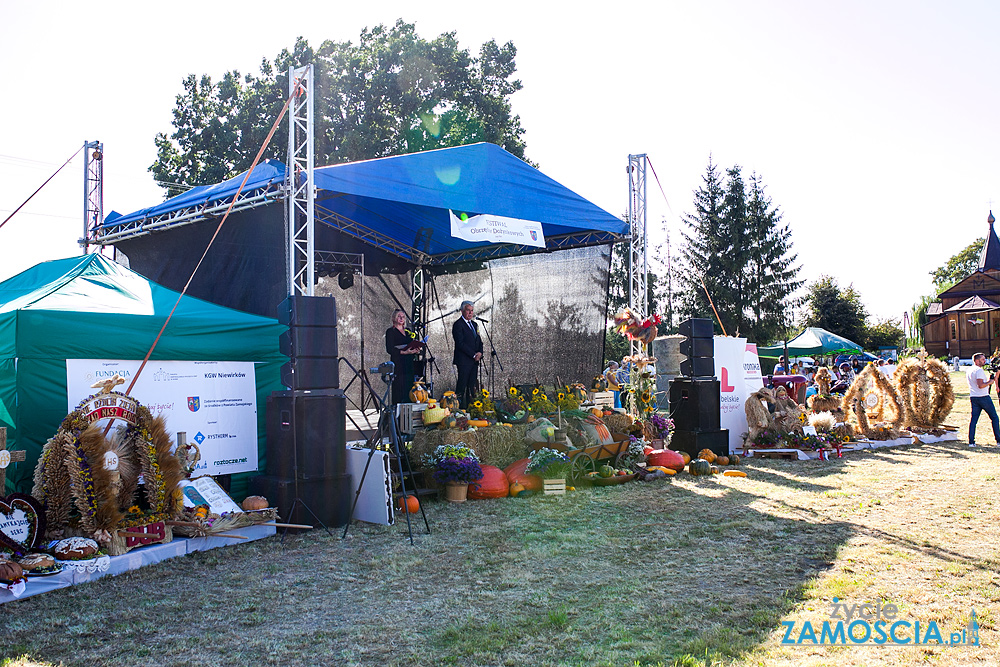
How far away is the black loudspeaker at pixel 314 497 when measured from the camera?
579 cm

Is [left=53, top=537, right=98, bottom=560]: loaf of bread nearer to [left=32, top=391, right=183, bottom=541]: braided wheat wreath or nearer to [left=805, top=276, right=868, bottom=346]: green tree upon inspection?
[left=32, top=391, right=183, bottom=541]: braided wheat wreath

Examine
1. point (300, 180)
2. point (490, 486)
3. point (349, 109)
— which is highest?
point (349, 109)

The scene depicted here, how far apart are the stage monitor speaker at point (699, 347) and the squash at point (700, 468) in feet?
5.24

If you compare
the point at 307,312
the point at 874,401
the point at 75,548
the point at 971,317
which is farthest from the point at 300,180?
the point at 971,317

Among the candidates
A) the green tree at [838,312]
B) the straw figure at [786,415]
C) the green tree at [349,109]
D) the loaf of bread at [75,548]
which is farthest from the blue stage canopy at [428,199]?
the green tree at [838,312]

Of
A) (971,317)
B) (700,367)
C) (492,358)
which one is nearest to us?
(700,367)

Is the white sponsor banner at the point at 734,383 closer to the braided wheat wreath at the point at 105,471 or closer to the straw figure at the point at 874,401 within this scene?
the straw figure at the point at 874,401

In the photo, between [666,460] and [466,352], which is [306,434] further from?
[666,460]

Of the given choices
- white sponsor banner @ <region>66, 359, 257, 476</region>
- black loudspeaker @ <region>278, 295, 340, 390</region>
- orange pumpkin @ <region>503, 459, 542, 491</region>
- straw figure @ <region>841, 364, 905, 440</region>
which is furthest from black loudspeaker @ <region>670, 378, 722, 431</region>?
white sponsor banner @ <region>66, 359, 257, 476</region>

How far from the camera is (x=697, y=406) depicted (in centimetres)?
930

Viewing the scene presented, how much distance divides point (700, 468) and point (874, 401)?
181 inches

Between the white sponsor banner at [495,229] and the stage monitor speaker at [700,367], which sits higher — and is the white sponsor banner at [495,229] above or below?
above

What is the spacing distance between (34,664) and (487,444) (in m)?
4.84

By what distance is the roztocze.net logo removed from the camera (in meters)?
3.21
